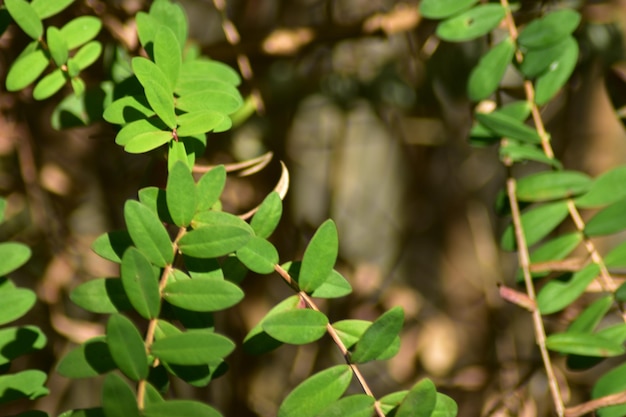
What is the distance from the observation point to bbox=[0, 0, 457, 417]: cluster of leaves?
1.30 feet

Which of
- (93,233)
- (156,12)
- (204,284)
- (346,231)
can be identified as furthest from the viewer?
(346,231)

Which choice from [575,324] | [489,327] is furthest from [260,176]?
[575,324]

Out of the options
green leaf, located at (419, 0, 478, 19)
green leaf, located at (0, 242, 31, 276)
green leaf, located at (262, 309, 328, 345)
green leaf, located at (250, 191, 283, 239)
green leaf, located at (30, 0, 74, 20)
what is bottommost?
green leaf, located at (262, 309, 328, 345)

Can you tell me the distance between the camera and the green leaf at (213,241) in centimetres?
42

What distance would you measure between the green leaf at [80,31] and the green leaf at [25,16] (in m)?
0.05

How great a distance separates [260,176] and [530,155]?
560mm

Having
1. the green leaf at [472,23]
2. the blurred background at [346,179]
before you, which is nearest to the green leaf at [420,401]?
the green leaf at [472,23]

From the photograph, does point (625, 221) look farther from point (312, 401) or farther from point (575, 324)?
point (312, 401)

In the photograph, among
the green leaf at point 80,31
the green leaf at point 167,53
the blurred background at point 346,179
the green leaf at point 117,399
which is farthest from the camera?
the blurred background at point 346,179

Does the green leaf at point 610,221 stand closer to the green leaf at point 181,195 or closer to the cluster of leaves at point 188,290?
the cluster of leaves at point 188,290

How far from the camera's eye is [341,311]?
106cm

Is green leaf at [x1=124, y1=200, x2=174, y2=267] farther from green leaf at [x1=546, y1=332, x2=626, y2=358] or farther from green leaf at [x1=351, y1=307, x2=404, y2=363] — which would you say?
green leaf at [x1=546, y1=332, x2=626, y2=358]

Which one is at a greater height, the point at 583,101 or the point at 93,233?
the point at 583,101

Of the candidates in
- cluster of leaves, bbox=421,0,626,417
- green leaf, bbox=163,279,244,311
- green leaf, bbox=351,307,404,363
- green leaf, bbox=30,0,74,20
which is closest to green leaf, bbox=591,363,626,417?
cluster of leaves, bbox=421,0,626,417
